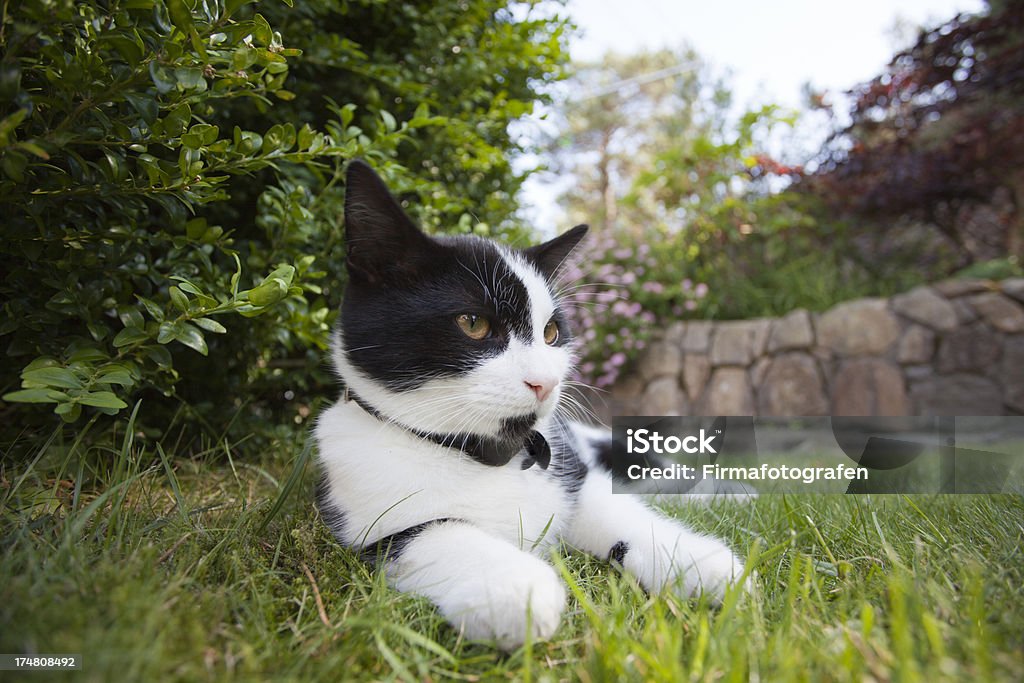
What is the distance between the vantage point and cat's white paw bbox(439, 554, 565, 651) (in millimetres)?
885

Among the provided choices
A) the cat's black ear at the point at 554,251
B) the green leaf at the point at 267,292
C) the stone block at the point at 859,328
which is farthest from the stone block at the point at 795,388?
the green leaf at the point at 267,292

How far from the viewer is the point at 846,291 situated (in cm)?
483

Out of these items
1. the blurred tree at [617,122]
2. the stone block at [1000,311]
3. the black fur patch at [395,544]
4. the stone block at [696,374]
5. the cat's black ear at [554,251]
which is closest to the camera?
the black fur patch at [395,544]

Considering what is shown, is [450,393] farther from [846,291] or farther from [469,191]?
[846,291]

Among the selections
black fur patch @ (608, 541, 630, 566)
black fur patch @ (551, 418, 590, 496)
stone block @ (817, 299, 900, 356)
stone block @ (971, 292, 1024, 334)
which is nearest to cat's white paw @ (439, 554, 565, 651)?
black fur patch @ (608, 541, 630, 566)

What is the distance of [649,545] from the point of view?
1.21 m

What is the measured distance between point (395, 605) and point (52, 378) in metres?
0.72

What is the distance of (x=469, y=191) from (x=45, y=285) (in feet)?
4.65

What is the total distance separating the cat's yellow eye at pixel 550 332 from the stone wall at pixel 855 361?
339 centimetres

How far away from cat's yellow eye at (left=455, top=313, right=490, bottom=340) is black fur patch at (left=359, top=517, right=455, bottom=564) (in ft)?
1.22

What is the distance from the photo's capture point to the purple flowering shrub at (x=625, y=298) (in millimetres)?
4688

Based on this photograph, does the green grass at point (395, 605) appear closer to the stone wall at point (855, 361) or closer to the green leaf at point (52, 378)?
the green leaf at point (52, 378)

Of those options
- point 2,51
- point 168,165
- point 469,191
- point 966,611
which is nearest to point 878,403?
point 469,191

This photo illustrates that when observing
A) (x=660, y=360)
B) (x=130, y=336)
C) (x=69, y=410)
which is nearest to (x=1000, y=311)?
(x=660, y=360)
